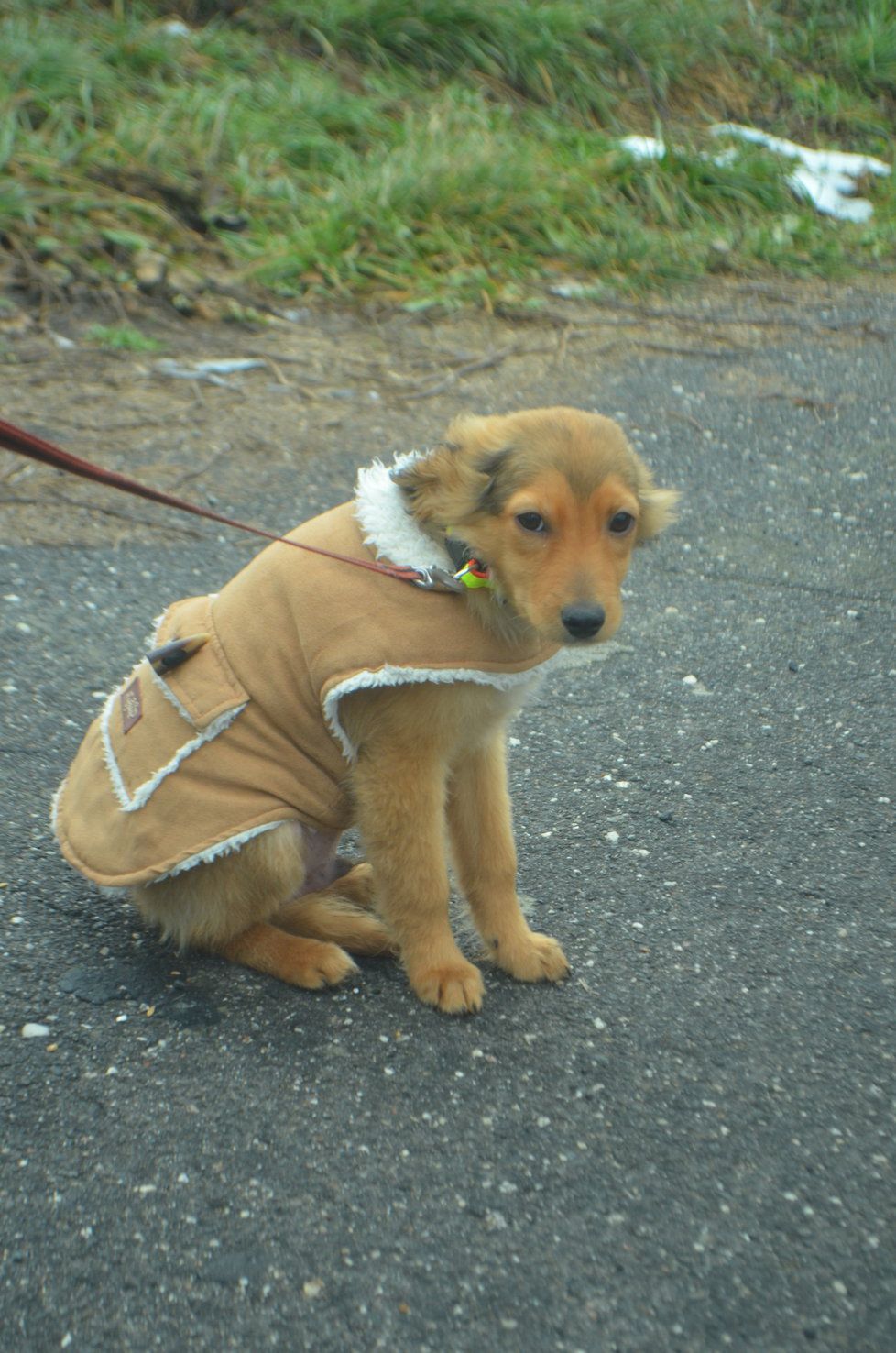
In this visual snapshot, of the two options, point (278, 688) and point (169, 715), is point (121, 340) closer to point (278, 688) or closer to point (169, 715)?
point (169, 715)

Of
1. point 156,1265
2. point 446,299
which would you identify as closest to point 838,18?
point 446,299

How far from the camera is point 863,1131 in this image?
2.56 metres

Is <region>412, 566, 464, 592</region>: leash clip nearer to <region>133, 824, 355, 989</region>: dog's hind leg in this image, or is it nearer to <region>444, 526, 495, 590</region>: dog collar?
<region>444, 526, 495, 590</region>: dog collar

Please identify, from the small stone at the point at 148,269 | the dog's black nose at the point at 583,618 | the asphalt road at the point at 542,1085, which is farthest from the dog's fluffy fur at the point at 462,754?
the small stone at the point at 148,269

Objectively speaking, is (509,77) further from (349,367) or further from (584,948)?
(584,948)

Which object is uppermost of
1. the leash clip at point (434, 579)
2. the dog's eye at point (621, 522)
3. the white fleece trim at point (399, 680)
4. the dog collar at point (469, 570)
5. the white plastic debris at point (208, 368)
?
the dog's eye at point (621, 522)

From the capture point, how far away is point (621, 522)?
2709 millimetres

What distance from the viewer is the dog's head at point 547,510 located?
259cm

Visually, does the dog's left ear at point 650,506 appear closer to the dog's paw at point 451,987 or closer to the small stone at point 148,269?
the dog's paw at point 451,987

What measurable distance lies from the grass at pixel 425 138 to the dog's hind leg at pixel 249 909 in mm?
4980

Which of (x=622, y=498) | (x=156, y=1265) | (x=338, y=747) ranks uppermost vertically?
(x=622, y=498)

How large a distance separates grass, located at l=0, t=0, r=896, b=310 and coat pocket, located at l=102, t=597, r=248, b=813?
184 inches

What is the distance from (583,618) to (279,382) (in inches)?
176

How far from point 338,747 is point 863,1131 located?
135cm
